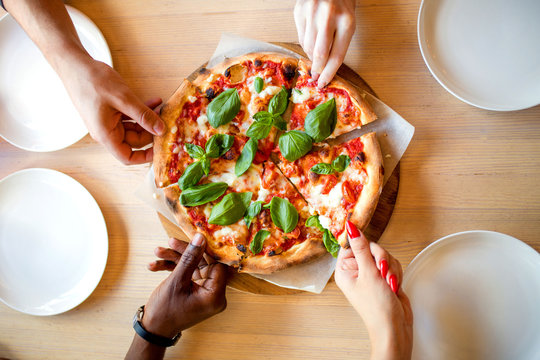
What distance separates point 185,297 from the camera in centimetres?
198

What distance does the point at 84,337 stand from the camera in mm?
2389

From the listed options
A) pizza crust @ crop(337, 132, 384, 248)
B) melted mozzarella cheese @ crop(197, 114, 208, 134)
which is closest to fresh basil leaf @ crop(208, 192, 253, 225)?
melted mozzarella cheese @ crop(197, 114, 208, 134)

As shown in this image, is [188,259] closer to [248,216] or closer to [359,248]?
[248,216]

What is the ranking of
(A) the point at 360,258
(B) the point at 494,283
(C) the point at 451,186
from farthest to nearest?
(C) the point at 451,186
(B) the point at 494,283
(A) the point at 360,258

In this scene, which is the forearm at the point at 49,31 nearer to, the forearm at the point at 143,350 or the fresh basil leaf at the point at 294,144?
the fresh basil leaf at the point at 294,144

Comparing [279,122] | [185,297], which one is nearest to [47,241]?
[185,297]

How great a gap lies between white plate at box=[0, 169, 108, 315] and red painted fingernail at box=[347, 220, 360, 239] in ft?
4.78

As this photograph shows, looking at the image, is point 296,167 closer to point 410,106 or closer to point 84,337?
point 410,106

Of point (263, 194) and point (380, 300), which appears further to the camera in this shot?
point (263, 194)

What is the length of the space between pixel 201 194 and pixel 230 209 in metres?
0.18

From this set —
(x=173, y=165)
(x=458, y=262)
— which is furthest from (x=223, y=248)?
→ (x=458, y=262)

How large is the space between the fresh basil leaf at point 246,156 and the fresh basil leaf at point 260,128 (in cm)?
4

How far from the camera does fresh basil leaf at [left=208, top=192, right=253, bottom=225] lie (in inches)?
81.1

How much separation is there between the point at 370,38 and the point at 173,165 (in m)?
1.34
